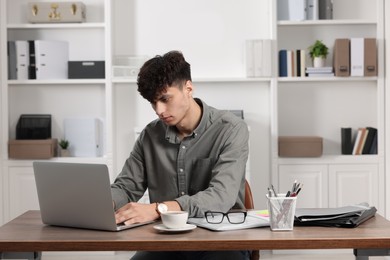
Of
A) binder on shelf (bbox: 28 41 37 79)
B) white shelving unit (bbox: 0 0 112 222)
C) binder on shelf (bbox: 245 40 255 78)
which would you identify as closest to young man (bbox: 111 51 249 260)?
binder on shelf (bbox: 245 40 255 78)

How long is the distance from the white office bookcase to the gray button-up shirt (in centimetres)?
255

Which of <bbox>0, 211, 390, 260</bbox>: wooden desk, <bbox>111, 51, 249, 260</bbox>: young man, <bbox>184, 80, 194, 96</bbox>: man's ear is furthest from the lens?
<bbox>184, 80, 194, 96</bbox>: man's ear

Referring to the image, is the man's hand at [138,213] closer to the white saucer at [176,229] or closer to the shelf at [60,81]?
the white saucer at [176,229]

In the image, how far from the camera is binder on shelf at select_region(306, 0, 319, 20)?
17.8 ft

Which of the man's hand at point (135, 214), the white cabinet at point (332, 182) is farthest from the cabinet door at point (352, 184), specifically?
the man's hand at point (135, 214)

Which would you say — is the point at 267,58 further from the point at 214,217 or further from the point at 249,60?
the point at 214,217

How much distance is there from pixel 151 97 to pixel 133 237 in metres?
0.67

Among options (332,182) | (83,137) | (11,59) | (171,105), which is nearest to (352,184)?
(332,182)

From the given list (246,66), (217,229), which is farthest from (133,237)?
(246,66)

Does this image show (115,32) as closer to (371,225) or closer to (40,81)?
(40,81)

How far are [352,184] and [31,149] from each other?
240 centimetres

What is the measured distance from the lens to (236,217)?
2521mm

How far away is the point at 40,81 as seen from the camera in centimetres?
543

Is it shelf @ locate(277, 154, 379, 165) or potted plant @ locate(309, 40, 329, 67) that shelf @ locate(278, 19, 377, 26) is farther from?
shelf @ locate(277, 154, 379, 165)
